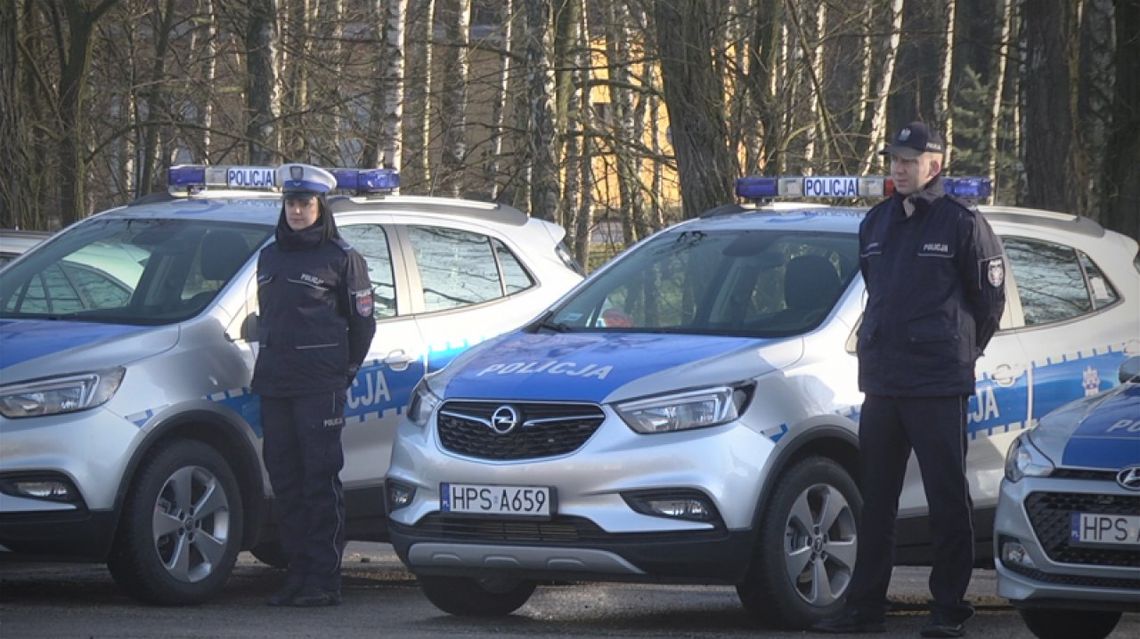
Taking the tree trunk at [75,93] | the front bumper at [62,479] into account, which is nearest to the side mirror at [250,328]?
the front bumper at [62,479]

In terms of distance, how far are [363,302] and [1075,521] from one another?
3.25m

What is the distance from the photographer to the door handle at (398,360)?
9078mm

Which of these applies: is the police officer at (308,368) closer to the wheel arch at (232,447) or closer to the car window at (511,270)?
the wheel arch at (232,447)

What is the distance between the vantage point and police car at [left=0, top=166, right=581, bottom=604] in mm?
A: 7789

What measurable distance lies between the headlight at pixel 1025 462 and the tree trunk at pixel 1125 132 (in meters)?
8.22

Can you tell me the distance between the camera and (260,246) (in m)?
8.91

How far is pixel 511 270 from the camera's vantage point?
9.88 metres

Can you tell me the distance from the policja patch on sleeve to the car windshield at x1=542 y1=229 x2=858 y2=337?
77cm

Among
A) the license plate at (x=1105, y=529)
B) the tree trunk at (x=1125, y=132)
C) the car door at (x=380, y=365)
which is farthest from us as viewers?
the tree trunk at (x=1125, y=132)

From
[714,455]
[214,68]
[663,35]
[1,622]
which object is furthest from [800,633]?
[214,68]

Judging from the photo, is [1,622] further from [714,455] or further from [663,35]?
[663,35]

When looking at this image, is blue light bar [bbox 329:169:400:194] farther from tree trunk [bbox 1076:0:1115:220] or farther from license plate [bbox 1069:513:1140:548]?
tree trunk [bbox 1076:0:1115:220]

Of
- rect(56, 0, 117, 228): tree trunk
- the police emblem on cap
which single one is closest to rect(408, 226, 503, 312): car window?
the police emblem on cap

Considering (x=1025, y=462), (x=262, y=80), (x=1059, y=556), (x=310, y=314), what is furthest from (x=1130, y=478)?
(x=262, y=80)
